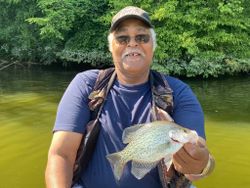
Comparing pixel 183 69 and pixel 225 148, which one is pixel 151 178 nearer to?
pixel 225 148

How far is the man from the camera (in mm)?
2969

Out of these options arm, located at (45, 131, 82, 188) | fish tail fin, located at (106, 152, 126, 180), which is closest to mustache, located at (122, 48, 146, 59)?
arm, located at (45, 131, 82, 188)

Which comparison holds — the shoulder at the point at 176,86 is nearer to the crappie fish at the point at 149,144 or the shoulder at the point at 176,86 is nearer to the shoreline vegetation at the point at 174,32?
the crappie fish at the point at 149,144

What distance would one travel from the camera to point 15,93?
518 inches

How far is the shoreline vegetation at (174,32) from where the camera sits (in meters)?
15.8

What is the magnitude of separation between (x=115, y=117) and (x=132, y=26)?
0.66 meters

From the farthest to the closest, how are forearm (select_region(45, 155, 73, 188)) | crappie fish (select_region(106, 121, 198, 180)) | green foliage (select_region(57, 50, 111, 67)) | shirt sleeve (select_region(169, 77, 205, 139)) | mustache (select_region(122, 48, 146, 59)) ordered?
green foliage (select_region(57, 50, 111, 67)) → mustache (select_region(122, 48, 146, 59)) → shirt sleeve (select_region(169, 77, 205, 139)) → forearm (select_region(45, 155, 73, 188)) → crappie fish (select_region(106, 121, 198, 180))

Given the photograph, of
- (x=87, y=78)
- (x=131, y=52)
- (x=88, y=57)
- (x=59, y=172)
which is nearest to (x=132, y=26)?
(x=131, y=52)

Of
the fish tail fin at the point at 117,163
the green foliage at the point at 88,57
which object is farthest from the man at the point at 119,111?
the green foliage at the point at 88,57

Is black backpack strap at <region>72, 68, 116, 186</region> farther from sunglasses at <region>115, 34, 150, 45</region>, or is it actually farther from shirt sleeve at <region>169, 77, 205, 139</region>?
shirt sleeve at <region>169, 77, 205, 139</region>

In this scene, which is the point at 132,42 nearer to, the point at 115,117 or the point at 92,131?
the point at 115,117

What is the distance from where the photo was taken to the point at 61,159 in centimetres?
297

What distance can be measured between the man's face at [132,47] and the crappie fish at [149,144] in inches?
24.3

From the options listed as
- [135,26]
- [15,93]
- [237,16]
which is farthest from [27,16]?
[135,26]
